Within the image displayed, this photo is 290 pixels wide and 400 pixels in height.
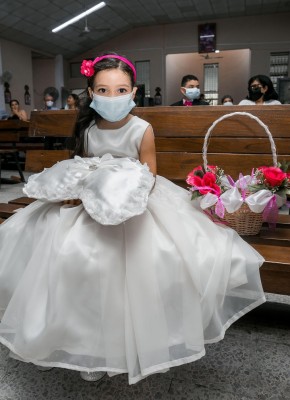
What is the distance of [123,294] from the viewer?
41.9 inches

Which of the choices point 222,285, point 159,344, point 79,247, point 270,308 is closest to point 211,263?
point 222,285

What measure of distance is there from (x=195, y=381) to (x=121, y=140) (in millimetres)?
970

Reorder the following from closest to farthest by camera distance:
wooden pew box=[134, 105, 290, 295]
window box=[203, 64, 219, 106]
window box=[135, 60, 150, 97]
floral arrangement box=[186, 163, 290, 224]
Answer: floral arrangement box=[186, 163, 290, 224] < wooden pew box=[134, 105, 290, 295] < window box=[203, 64, 219, 106] < window box=[135, 60, 150, 97]

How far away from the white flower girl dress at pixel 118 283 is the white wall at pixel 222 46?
1151cm

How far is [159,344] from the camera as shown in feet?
3.31

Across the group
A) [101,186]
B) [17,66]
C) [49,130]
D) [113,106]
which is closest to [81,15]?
[17,66]

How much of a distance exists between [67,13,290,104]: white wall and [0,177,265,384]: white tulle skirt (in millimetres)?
11543

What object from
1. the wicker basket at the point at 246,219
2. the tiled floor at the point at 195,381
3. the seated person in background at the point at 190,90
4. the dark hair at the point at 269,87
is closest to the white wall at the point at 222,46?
the dark hair at the point at 269,87

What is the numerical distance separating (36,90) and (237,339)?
12890mm

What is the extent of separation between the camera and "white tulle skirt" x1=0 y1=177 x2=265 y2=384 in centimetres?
102

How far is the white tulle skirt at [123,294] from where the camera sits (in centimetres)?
102

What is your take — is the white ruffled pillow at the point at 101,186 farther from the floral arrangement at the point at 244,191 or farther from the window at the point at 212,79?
the window at the point at 212,79

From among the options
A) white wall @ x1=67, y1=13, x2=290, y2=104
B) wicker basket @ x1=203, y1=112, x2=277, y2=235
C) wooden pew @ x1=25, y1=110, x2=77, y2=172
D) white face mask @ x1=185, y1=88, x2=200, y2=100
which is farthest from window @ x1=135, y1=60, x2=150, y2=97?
wicker basket @ x1=203, y1=112, x2=277, y2=235

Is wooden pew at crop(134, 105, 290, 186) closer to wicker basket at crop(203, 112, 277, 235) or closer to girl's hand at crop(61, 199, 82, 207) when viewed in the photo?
wicker basket at crop(203, 112, 277, 235)
